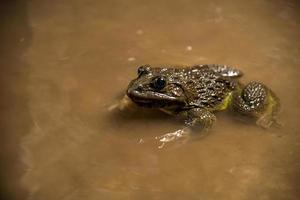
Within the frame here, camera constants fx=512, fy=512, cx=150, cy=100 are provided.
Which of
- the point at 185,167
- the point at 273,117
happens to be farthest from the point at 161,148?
the point at 273,117

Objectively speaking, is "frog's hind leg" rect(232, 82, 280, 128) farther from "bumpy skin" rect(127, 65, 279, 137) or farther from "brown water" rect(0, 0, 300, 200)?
"brown water" rect(0, 0, 300, 200)

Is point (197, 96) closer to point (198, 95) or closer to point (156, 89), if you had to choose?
point (198, 95)

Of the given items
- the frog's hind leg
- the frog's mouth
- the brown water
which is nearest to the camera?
the brown water

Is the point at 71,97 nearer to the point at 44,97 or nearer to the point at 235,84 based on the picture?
the point at 44,97

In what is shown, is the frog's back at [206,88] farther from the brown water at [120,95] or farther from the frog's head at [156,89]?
the brown water at [120,95]

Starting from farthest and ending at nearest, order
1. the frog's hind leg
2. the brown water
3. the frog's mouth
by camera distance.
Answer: the frog's hind leg → the frog's mouth → the brown water

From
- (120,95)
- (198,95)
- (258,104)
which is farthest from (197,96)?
(120,95)

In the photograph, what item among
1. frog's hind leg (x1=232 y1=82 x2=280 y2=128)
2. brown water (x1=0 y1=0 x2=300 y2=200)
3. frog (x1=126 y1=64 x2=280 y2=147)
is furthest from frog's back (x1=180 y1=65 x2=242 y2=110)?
brown water (x1=0 y1=0 x2=300 y2=200)
